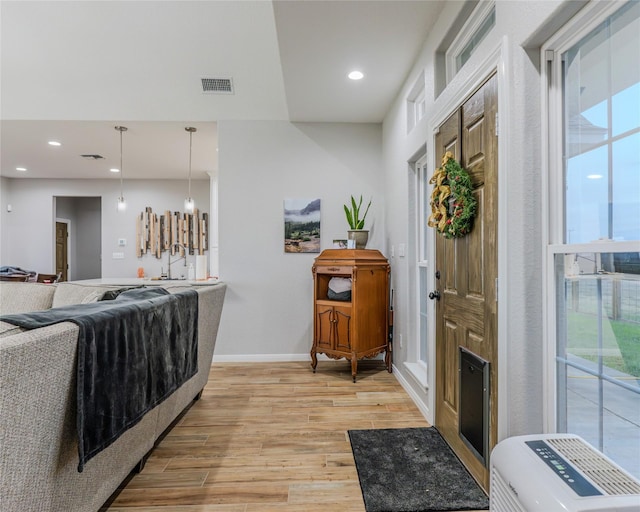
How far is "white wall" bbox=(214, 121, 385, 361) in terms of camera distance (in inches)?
157

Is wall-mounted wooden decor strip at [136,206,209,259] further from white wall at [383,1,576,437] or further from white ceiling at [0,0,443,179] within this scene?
white wall at [383,1,576,437]

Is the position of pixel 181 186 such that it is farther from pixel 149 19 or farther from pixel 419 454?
pixel 419 454

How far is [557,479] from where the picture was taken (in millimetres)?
1016

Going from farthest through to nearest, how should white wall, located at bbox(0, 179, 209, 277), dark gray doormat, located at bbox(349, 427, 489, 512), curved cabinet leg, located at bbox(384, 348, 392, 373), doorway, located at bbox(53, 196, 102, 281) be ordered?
doorway, located at bbox(53, 196, 102, 281)
white wall, located at bbox(0, 179, 209, 277)
curved cabinet leg, located at bbox(384, 348, 392, 373)
dark gray doormat, located at bbox(349, 427, 489, 512)

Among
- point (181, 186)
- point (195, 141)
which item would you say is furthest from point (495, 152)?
point (181, 186)

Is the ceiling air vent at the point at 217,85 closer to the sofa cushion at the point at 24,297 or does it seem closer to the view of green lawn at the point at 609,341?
the sofa cushion at the point at 24,297

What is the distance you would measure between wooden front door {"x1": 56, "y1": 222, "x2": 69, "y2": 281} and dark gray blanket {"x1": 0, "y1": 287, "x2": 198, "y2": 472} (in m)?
7.19

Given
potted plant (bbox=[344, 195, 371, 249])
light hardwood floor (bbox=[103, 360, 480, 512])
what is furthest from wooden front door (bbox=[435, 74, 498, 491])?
potted plant (bbox=[344, 195, 371, 249])

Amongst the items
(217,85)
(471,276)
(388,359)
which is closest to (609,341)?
(471,276)

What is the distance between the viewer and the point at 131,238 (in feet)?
21.7

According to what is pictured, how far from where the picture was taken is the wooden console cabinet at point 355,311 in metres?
3.33

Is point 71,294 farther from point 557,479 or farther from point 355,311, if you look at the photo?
point 557,479

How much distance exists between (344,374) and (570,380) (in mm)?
2421

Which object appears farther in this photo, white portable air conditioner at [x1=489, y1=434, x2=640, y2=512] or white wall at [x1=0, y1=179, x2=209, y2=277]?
white wall at [x1=0, y1=179, x2=209, y2=277]
